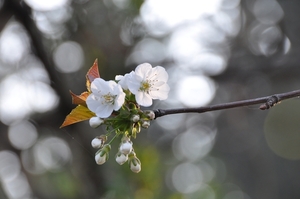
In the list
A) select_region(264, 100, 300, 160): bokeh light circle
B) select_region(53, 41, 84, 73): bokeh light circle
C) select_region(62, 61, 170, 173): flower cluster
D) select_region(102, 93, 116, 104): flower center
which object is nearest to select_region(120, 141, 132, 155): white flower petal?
select_region(62, 61, 170, 173): flower cluster

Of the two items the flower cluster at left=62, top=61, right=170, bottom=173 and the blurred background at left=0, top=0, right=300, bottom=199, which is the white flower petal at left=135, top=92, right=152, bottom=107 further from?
the blurred background at left=0, top=0, right=300, bottom=199

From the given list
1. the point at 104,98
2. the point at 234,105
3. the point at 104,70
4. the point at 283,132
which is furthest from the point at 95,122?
the point at 283,132

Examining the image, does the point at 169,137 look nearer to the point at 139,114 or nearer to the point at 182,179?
the point at 182,179

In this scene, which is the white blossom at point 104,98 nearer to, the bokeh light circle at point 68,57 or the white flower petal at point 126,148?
the white flower petal at point 126,148

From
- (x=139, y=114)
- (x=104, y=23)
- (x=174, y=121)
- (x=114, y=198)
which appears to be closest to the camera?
(x=139, y=114)

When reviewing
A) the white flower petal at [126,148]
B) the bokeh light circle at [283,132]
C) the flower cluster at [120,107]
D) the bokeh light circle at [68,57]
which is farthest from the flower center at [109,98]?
the bokeh light circle at [283,132]

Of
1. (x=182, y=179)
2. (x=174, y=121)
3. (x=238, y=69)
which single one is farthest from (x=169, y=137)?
(x=238, y=69)
